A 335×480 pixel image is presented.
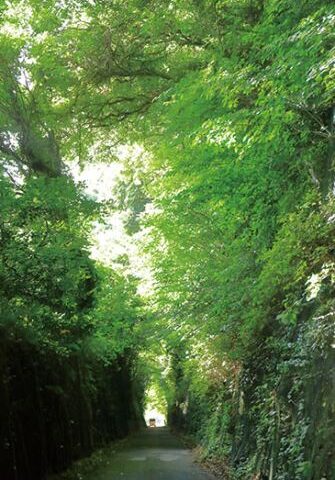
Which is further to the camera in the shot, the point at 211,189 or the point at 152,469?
the point at 152,469

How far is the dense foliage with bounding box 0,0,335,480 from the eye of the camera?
277 inches

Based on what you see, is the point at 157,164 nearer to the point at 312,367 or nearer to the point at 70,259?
the point at 70,259

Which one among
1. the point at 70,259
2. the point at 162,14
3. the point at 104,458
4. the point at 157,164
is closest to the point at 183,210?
the point at 157,164

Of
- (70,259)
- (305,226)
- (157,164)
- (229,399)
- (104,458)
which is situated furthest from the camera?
(104,458)

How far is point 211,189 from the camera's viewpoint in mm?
10078

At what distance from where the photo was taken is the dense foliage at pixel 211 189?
Result: 277 inches

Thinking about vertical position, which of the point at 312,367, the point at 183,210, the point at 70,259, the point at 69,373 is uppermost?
the point at 183,210

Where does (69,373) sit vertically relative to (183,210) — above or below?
below

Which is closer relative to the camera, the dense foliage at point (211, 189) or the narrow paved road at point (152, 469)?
the dense foliage at point (211, 189)

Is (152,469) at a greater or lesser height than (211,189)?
lesser

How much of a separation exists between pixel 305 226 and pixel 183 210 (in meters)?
6.58

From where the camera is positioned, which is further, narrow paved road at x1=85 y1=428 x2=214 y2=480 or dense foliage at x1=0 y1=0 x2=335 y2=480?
narrow paved road at x1=85 y1=428 x2=214 y2=480

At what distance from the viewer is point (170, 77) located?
15.2 metres

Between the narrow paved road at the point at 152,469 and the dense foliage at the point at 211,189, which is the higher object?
the dense foliage at the point at 211,189
